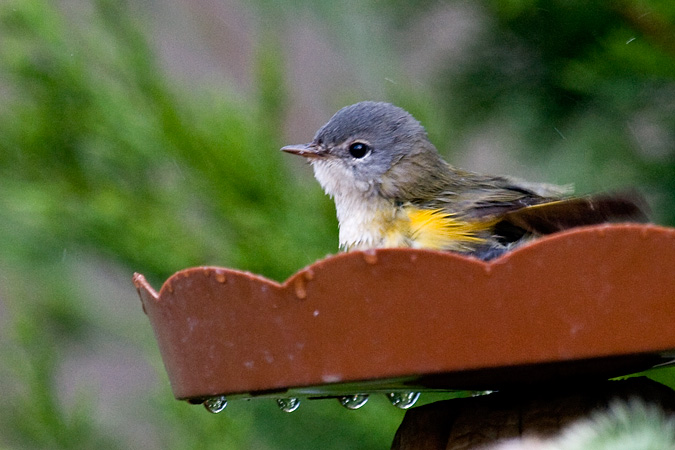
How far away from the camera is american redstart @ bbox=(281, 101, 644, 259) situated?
1345 mm

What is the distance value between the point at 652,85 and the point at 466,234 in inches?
35.6

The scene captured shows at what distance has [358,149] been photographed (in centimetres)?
250

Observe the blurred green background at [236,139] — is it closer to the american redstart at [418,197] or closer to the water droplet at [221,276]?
the american redstart at [418,197]

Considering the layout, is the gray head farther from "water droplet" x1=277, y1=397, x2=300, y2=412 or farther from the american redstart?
"water droplet" x1=277, y1=397, x2=300, y2=412

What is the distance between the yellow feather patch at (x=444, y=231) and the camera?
174 centimetres

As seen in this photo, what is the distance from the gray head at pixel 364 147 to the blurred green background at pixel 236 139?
33cm

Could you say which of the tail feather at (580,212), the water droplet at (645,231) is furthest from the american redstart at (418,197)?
the water droplet at (645,231)

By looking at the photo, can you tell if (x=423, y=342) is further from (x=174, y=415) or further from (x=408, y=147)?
(x=174, y=415)

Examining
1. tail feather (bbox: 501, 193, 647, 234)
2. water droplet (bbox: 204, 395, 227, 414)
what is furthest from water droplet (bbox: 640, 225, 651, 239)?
water droplet (bbox: 204, 395, 227, 414)

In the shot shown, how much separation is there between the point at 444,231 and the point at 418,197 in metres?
0.36

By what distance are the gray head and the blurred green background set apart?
33 cm

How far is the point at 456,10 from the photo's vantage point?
263cm

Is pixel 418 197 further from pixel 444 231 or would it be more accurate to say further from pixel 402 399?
pixel 402 399

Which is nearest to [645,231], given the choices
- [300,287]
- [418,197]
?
[300,287]
